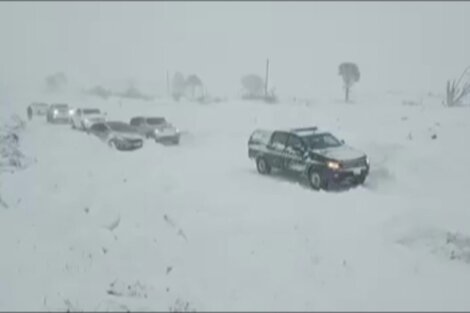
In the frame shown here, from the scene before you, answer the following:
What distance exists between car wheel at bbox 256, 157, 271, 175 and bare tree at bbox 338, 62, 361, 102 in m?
40.4

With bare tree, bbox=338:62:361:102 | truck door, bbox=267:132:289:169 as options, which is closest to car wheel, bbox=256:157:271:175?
truck door, bbox=267:132:289:169

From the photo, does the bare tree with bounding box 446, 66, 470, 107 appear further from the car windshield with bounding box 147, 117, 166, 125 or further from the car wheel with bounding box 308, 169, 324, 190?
the car windshield with bounding box 147, 117, 166, 125

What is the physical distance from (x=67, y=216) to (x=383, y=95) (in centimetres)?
4532

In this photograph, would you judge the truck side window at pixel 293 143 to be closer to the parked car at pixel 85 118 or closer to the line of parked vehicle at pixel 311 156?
the line of parked vehicle at pixel 311 156

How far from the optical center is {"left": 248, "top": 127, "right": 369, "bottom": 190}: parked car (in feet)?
52.1

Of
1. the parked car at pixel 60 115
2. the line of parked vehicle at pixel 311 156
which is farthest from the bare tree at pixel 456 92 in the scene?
the parked car at pixel 60 115

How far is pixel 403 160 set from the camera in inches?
758

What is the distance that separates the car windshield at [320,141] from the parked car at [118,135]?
1162 cm

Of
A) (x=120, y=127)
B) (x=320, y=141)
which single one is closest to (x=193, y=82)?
(x=120, y=127)

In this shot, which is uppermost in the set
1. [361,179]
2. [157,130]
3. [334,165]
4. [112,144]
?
[334,165]

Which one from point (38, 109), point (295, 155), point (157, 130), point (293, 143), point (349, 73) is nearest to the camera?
point (295, 155)

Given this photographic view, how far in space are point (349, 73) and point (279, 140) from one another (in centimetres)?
4200

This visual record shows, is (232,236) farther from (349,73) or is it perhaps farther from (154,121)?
(349,73)

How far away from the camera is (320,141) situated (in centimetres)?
1730
